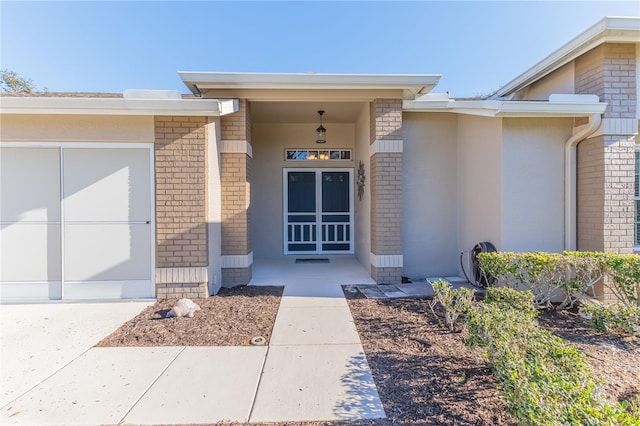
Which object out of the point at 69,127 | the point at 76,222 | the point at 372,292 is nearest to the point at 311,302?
the point at 372,292

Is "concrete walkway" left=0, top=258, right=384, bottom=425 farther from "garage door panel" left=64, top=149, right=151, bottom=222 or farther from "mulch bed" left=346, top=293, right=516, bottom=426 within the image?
"garage door panel" left=64, top=149, right=151, bottom=222

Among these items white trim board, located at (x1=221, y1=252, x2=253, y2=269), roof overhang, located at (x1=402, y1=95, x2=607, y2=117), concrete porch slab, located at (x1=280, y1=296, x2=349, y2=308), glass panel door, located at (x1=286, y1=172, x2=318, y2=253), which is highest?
roof overhang, located at (x1=402, y1=95, x2=607, y2=117)

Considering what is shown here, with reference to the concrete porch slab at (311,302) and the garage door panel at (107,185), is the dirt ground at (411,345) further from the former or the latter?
the garage door panel at (107,185)

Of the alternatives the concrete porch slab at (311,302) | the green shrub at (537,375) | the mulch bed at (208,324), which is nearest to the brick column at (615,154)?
the green shrub at (537,375)

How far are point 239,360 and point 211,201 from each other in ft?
9.57

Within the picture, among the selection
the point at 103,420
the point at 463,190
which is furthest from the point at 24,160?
the point at 463,190

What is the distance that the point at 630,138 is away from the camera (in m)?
4.86

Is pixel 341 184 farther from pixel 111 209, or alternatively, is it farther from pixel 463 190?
pixel 111 209

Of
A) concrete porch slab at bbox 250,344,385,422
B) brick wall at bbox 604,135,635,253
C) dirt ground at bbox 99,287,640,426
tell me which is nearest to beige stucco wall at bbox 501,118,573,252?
brick wall at bbox 604,135,635,253

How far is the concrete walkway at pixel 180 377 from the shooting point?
2244mm

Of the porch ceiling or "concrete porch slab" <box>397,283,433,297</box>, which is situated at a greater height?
the porch ceiling

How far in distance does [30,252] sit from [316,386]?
5303mm

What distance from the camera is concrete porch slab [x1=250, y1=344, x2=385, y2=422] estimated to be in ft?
7.31

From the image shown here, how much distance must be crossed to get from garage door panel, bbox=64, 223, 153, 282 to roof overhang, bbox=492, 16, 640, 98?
7922mm
